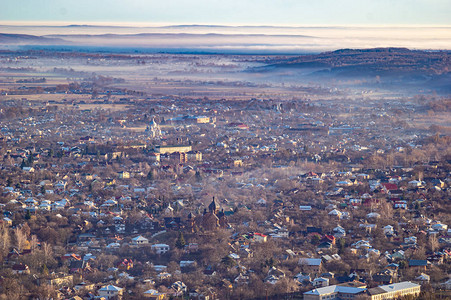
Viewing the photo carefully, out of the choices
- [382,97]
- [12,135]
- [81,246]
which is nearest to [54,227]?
[81,246]

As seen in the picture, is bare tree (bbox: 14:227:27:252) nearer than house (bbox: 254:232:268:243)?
Yes

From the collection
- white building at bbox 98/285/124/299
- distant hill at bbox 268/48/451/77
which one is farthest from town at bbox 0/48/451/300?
distant hill at bbox 268/48/451/77

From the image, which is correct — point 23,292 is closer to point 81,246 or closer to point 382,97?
point 81,246

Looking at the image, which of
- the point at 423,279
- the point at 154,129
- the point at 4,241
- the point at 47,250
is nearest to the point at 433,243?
the point at 423,279

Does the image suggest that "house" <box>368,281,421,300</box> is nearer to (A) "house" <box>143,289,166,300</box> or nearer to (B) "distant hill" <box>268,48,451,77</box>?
(A) "house" <box>143,289,166,300</box>

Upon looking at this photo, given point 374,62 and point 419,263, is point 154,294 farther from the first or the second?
point 374,62

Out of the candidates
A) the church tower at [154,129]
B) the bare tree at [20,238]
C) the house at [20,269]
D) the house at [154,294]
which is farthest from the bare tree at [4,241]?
the church tower at [154,129]
